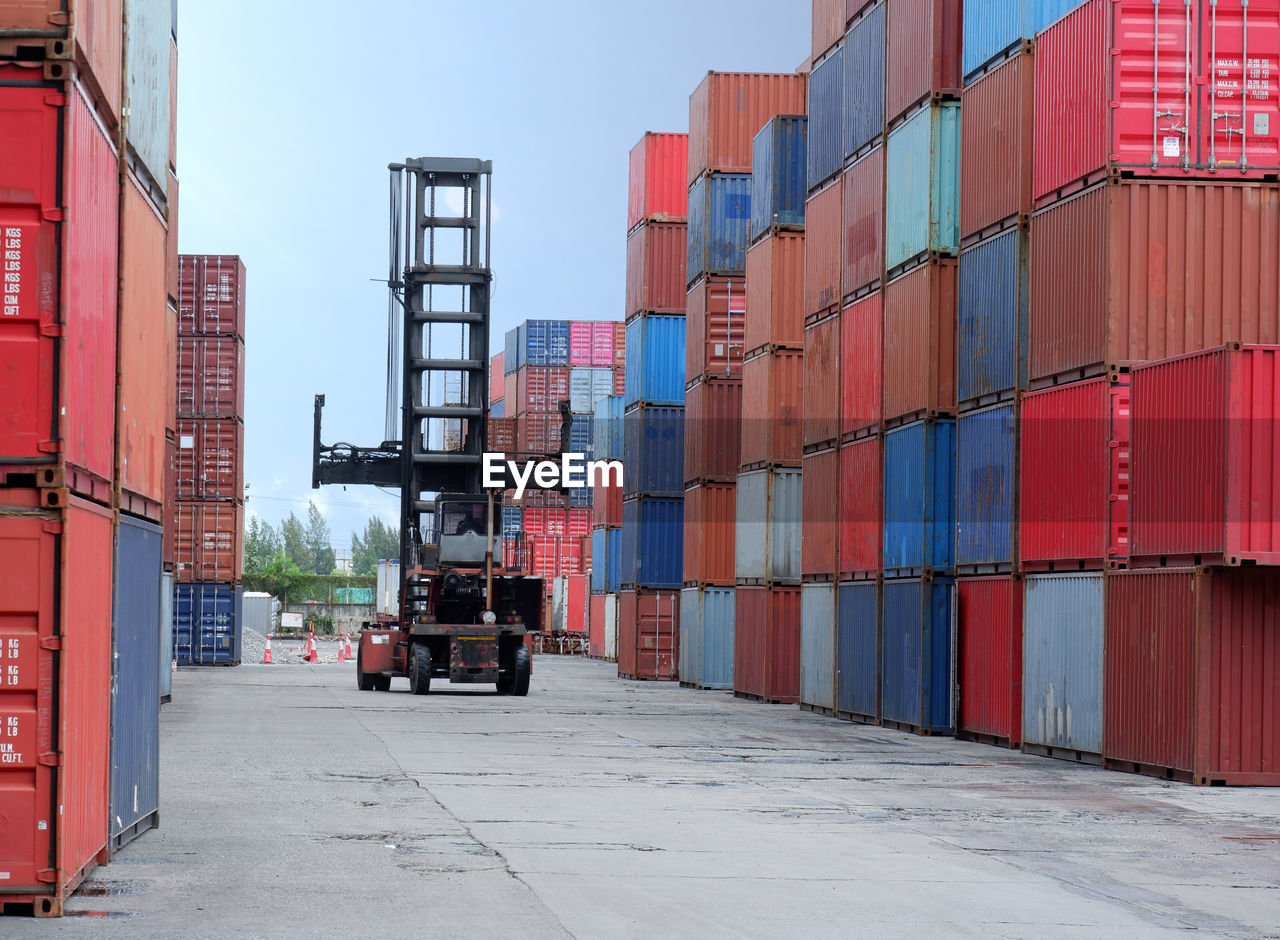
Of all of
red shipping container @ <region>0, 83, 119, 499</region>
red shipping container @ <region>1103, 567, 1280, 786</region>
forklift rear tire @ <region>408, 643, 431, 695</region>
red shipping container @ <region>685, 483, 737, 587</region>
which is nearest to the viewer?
red shipping container @ <region>0, 83, 119, 499</region>

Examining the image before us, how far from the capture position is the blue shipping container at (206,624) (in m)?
51.7

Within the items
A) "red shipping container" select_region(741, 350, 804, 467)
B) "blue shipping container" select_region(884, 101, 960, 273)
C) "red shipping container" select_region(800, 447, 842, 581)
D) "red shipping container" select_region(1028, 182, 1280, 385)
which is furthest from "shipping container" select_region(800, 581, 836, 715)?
"red shipping container" select_region(1028, 182, 1280, 385)

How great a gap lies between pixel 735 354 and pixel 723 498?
324cm

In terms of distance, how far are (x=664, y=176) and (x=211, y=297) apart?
44.5 feet

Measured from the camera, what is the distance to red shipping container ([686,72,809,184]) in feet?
132

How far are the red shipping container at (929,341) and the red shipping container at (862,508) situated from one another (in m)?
1.48

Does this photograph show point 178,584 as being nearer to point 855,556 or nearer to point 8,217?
point 855,556

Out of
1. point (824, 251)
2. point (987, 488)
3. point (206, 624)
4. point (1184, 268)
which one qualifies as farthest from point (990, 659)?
point (206, 624)

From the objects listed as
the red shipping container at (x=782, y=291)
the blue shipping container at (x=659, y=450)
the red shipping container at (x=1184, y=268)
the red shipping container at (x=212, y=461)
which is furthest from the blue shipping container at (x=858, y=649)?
the red shipping container at (x=212, y=461)

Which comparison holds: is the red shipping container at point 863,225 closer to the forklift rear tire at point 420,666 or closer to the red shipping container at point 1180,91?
the red shipping container at point 1180,91

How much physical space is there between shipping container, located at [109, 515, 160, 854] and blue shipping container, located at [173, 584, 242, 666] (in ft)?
130

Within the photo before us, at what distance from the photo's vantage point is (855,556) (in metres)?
27.9

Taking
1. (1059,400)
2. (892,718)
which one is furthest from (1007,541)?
(892,718)

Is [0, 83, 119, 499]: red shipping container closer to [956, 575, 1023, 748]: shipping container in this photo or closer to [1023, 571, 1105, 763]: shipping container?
[1023, 571, 1105, 763]: shipping container
